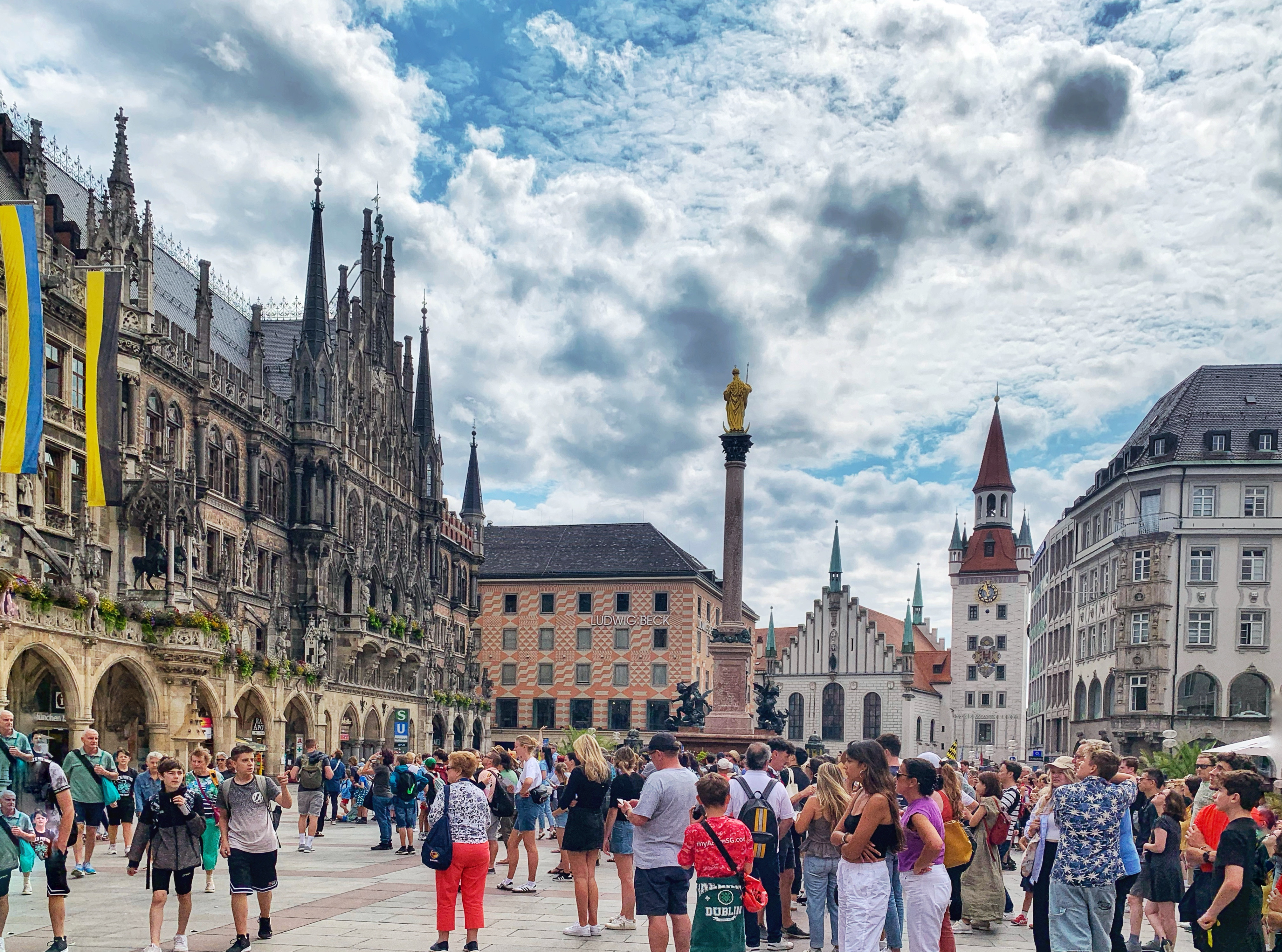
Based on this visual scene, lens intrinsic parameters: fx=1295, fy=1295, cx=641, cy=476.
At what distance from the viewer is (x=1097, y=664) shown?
6438 cm

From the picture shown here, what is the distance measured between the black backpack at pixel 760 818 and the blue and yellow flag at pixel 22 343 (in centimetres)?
2005

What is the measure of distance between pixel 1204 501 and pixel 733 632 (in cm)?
3313

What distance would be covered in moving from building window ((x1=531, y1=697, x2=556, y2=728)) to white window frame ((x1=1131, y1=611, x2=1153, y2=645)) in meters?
37.6

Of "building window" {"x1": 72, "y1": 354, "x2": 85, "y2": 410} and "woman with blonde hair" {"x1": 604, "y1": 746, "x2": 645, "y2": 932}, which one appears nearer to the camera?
"woman with blonde hair" {"x1": 604, "y1": 746, "x2": 645, "y2": 932}

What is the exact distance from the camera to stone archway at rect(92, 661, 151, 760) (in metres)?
34.6

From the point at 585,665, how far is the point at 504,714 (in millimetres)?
6468

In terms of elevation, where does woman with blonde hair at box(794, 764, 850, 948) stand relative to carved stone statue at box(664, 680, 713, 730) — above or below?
above

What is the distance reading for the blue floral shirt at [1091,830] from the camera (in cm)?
945

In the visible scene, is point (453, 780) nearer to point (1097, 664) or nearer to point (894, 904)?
point (894, 904)

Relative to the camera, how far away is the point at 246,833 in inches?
459

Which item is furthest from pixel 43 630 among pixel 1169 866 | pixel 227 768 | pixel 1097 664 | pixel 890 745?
pixel 1097 664

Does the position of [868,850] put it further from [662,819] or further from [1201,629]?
[1201,629]

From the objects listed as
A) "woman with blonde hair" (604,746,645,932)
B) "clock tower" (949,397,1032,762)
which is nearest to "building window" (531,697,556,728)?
"clock tower" (949,397,1032,762)

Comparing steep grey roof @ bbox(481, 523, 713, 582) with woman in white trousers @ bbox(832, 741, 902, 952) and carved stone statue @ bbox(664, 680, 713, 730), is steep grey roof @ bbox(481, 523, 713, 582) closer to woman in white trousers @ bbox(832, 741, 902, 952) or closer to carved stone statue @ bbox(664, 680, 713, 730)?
carved stone statue @ bbox(664, 680, 713, 730)
